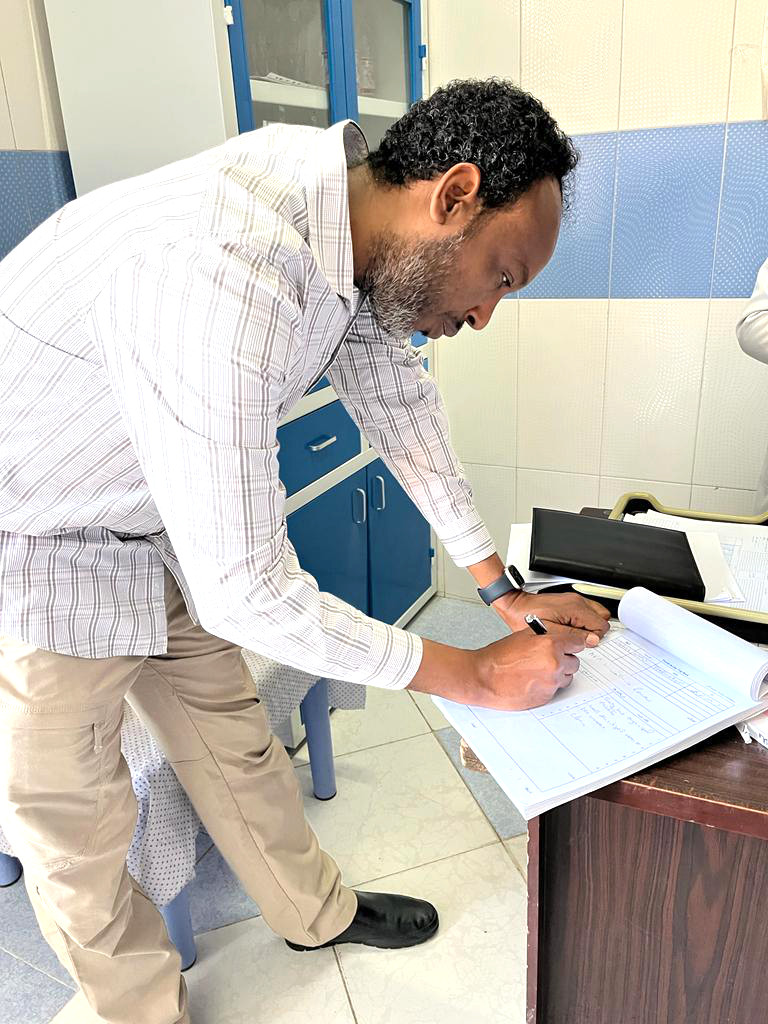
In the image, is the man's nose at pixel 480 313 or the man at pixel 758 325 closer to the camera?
the man's nose at pixel 480 313

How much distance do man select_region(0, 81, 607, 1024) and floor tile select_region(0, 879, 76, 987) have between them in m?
0.36

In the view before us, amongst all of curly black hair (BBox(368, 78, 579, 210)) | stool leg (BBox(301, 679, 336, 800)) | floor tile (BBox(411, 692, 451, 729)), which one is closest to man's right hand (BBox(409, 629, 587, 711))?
curly black hair (BBox(368, 78, 579, 210))

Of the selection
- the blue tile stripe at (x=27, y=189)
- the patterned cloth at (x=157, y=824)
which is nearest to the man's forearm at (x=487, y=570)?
the patterned cloth at (x=157, y=824)

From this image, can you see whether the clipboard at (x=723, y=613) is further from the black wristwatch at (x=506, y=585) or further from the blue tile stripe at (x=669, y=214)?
the blue tile stripe at (x=669, y=214)

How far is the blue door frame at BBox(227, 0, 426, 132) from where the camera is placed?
5.05ft

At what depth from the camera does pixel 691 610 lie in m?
0.98

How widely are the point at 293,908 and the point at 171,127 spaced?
152cm

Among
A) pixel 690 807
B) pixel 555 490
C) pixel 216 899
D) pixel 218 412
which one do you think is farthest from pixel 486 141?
pixel 555 490

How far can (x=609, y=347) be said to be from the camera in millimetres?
2344

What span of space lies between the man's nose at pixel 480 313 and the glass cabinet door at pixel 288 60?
97 cm

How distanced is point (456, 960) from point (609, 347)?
1690 millimetres

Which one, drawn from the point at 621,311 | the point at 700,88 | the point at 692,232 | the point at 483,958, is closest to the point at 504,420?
the point at 621,311

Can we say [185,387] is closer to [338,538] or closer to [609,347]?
[338,538]

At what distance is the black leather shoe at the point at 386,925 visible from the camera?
1.48 meters
